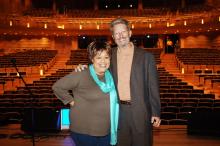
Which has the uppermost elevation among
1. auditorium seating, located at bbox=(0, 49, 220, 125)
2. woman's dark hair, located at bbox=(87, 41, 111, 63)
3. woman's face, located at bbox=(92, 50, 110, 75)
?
woman's dark hair, located at bbox=(87, 41, 111, 63)

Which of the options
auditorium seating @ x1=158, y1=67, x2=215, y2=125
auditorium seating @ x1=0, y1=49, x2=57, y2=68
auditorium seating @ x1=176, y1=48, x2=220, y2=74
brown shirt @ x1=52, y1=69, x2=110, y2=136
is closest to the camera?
brown shirt @ x1=52, y1=69, x2=110, y2=136

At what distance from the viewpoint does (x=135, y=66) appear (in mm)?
2658

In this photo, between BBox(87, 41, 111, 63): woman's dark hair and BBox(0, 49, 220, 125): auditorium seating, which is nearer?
BBox(87, 41, 111, 63): woman's dark hair

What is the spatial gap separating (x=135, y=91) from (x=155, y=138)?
293 cm

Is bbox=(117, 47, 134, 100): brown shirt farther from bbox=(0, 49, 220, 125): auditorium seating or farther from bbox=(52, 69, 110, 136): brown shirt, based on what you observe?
bbox=(0, 49, 220, 125): auditorium seating

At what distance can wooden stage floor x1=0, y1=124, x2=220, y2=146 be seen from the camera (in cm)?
509

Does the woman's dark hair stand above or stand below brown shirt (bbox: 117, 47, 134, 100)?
above

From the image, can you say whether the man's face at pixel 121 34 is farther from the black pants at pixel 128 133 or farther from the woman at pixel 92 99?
the black pants at pixel 128 133

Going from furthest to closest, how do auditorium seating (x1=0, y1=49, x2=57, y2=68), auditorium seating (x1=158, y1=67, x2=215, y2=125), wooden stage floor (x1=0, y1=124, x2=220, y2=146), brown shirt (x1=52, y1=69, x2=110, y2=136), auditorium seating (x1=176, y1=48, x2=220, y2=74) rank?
1. auditorium seating (x1=0, y1=49, x2=57, y2=68)
2. auditorium seating (x1=176, y1=48, x2=220, y2=74)
3. auditorium seating (x1=158, y1=67, x2=215, y2=125)
4. wooden stage floor (x1=0, y1=124, x2=220, y2=146)
5. brown shirt (x1=52, y1=69, x2=110, y2=136)

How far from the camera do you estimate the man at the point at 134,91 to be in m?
2.62

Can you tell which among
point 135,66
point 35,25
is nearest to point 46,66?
point 35,25

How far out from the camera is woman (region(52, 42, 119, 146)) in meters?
2.27

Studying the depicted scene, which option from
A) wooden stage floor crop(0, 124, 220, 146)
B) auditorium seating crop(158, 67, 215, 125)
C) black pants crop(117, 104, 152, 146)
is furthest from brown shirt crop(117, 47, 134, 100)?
auditorium seating crop(158, 67, 215, 125)

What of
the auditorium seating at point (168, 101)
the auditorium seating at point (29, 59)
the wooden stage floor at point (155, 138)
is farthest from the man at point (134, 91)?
the auditorium seating at point (29, 59)
